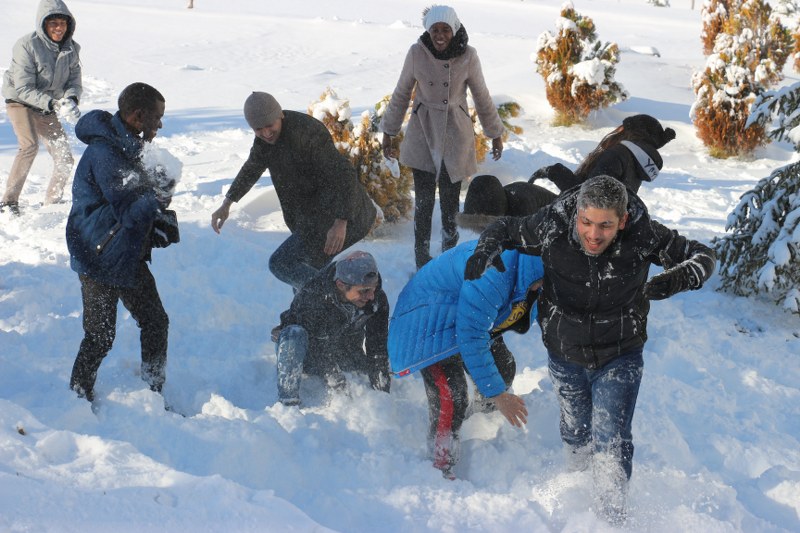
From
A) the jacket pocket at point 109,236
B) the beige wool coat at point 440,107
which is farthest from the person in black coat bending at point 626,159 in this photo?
the jacket pocket at point 109,236

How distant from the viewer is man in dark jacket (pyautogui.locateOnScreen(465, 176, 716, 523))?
108 inches

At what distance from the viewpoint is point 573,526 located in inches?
121

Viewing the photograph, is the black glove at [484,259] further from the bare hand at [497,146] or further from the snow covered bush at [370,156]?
the snow covered bush at [370,156]

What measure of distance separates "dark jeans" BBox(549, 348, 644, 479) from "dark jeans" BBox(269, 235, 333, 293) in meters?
1.84

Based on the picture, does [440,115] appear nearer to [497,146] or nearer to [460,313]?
[497,146]

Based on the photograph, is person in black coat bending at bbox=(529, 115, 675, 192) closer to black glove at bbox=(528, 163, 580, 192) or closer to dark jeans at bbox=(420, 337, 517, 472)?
black glove at bbox=(528, 163, 580, 192)

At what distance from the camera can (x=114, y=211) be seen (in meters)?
3.38

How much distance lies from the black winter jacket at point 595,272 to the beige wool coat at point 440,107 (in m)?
2.22

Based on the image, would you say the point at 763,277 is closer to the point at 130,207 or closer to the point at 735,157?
the point at 130,207

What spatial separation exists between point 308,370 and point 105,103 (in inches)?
363

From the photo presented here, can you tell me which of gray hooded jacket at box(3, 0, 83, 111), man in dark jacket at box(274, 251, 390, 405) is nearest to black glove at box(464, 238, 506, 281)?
man in dark jacket at box(274, 251, 390, 405)

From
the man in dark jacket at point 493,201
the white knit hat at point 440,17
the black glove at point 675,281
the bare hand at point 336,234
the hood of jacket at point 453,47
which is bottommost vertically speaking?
the bare hand at point 336,234

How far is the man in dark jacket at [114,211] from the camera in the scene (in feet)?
10.9

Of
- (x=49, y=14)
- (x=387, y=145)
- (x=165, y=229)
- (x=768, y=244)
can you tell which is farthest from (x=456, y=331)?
(x=49, y=14)
